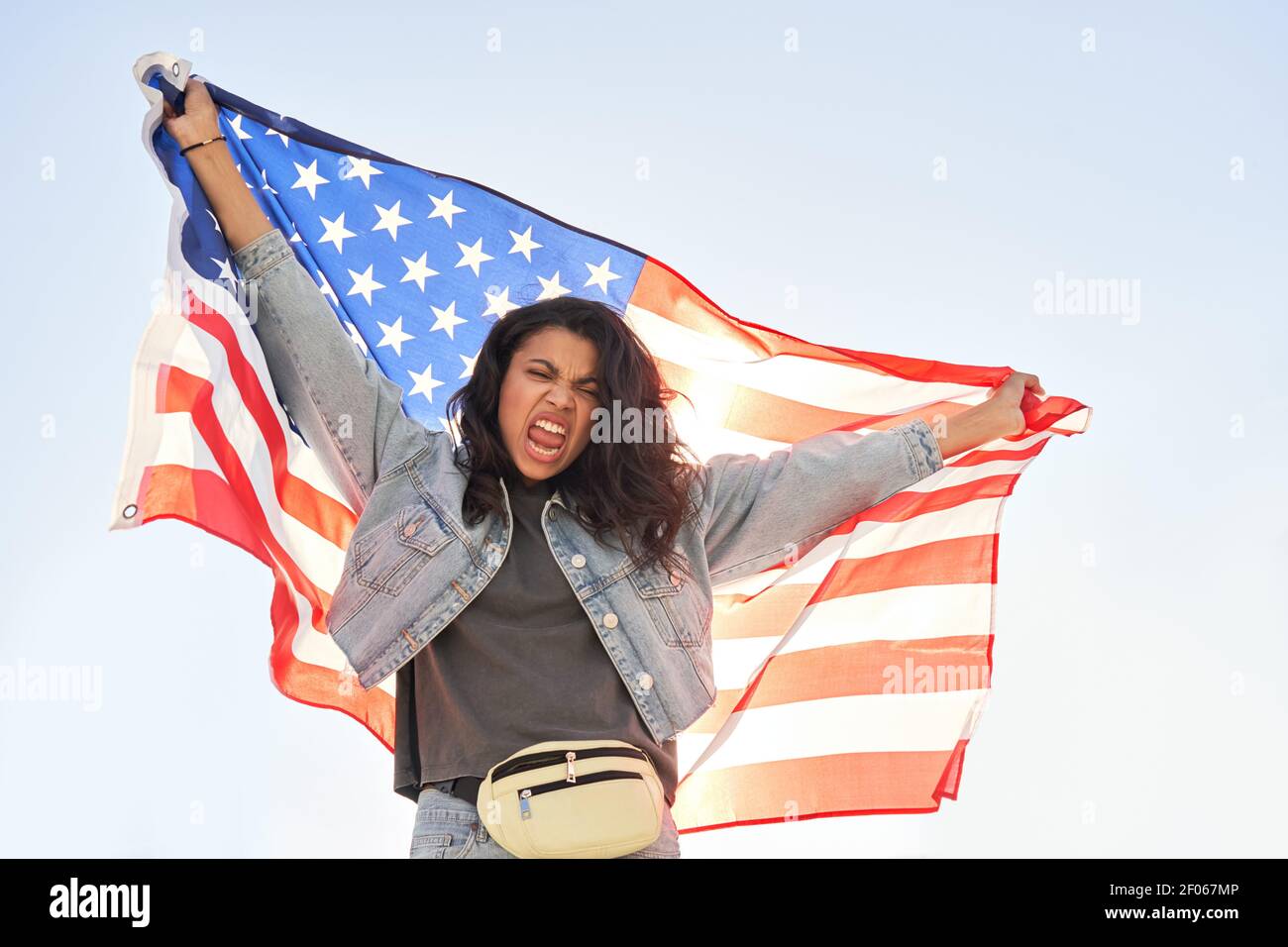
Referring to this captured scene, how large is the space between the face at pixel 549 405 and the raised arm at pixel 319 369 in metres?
0.31

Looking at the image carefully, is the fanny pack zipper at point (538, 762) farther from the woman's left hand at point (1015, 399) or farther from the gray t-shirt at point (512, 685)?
the woman's left hand at point (1015, 399)

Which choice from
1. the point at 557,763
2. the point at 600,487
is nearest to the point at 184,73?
the point at 600,487

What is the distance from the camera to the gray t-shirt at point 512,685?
3.80m

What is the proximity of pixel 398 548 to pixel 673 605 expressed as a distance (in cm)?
89

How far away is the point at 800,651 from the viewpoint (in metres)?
5.36

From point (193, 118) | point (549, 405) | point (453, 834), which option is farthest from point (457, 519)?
point (193, 118)

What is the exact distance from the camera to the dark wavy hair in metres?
4.24

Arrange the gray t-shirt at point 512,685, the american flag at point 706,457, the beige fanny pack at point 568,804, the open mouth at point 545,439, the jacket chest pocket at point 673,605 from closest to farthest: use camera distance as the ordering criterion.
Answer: the beige fanny pack at point 568,804 < the gray t-shirt at point 512,685 < the jacket chest pocket at point 673,605 < the open mouth at point 545,439 < the american flag at point 706,457

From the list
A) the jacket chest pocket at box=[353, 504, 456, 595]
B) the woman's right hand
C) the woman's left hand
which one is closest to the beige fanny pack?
the jacket chest pocket at box=[353, 504, 456, 595]

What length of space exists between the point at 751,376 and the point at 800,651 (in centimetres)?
123

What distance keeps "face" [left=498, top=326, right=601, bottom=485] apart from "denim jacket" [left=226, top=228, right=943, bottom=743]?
6.1 inches

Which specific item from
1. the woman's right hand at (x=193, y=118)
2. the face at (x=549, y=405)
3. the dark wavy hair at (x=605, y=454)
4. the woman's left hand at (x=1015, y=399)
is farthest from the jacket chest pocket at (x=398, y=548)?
the woman's left hand at (x=1015, y=399)

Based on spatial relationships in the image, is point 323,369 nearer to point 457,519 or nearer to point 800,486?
point 457,519
